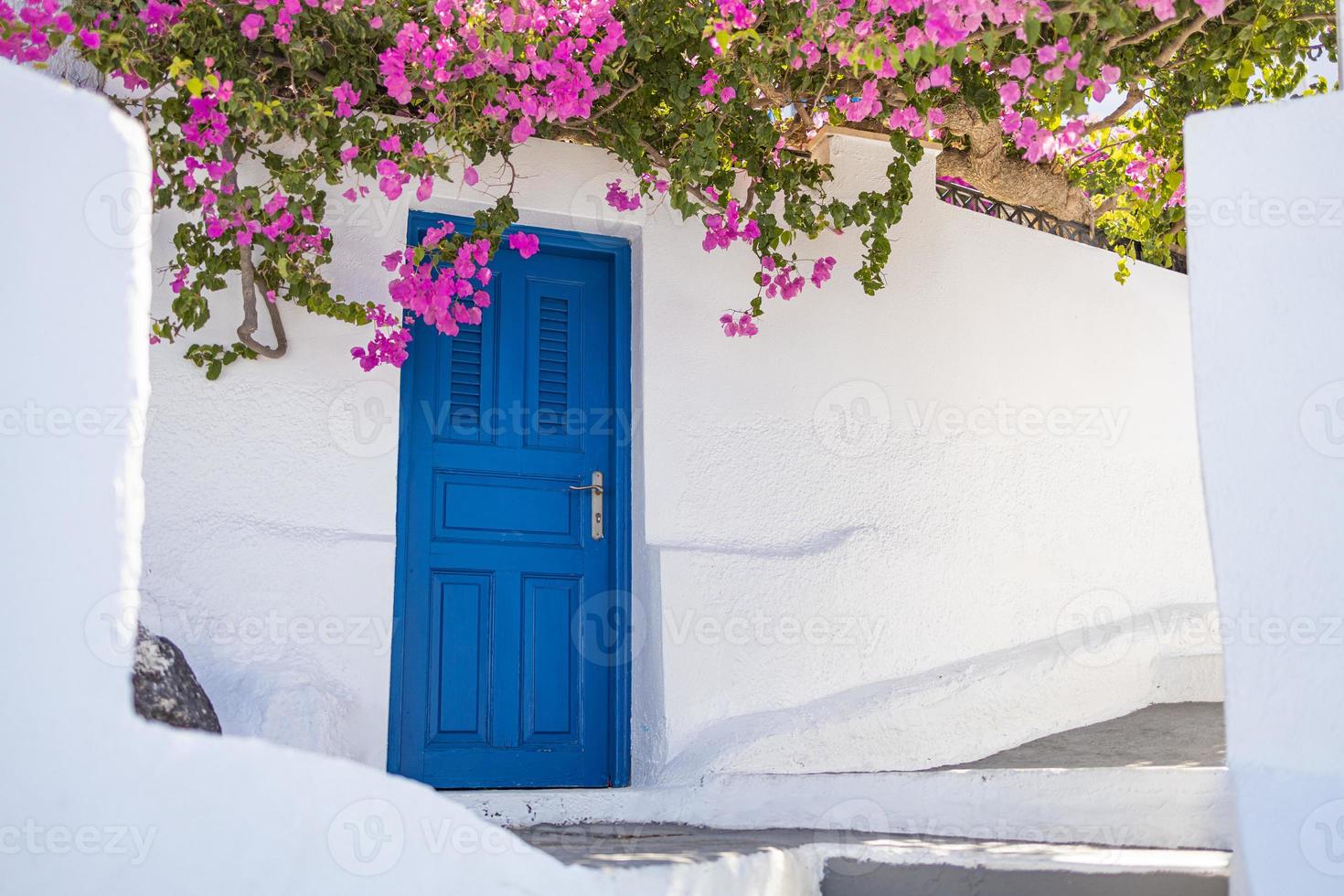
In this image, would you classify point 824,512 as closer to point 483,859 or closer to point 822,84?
point 822,84

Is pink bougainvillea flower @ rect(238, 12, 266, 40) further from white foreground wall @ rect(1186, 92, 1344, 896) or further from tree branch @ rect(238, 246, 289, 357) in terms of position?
white foreground wall @ rect(1186, 92, 1344, 896)

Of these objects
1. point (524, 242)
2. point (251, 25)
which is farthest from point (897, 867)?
point (251, 25)

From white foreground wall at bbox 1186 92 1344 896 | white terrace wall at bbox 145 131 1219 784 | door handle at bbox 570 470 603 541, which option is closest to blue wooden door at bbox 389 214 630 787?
door handle at bbox 570 470 603 541

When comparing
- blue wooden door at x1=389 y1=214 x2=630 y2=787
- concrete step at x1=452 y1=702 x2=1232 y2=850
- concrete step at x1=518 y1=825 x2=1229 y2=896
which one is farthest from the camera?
blue wooden door at x1=389 y1=214 x2=630 y2=787

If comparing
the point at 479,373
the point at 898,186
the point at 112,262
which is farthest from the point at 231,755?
the point at 898,186

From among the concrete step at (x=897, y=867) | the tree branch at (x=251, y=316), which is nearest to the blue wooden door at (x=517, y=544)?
the tree branch at (x=251, y=316)

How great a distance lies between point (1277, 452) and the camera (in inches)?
97.2

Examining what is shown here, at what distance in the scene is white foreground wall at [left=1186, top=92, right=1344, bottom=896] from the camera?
2.37 metres

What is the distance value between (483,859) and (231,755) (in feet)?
1.70

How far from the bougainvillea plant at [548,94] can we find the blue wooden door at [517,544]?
32 centimetres

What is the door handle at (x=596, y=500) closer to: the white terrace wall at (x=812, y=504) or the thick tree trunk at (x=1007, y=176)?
the white terrace wall at (x=812, y=504)

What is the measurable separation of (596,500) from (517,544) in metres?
0.34

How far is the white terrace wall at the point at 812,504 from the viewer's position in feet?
13.8

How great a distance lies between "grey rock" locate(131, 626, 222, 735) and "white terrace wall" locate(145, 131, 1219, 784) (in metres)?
0.41
